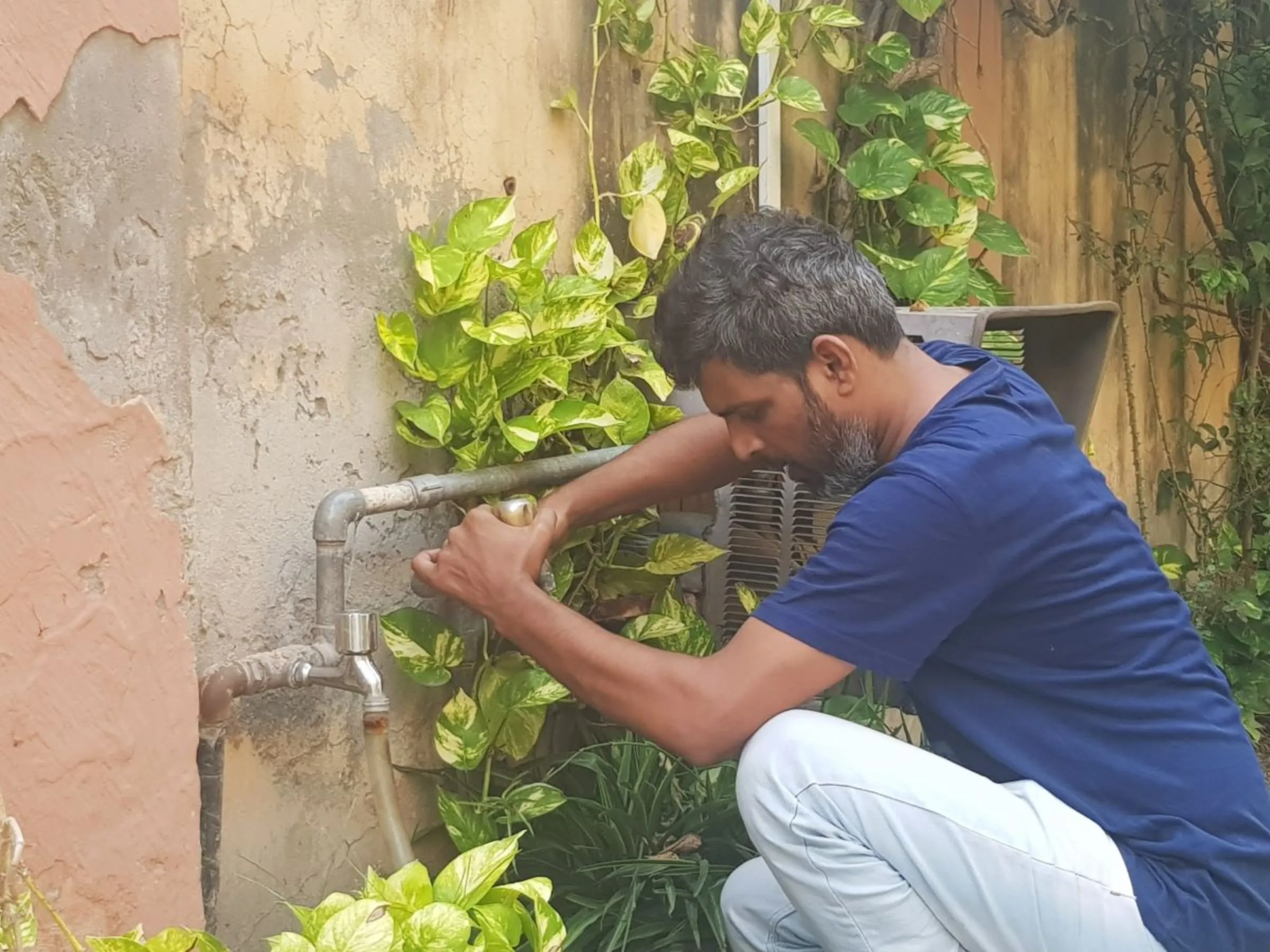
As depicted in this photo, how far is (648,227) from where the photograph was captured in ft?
7.86

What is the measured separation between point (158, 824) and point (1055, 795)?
3.48ft

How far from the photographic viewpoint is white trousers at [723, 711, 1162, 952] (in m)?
1.63

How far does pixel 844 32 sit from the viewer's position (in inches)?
116

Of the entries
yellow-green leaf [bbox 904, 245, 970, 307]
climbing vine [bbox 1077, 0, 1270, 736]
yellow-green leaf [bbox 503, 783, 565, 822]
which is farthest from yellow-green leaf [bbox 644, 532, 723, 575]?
climbing vine [bbox 1077, 0, 1270, 736]

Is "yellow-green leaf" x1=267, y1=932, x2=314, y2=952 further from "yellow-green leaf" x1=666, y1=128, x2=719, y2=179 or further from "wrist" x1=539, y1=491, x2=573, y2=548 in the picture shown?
"yellow-green leaf" x1=666, y1=128, x2=719, y2=179

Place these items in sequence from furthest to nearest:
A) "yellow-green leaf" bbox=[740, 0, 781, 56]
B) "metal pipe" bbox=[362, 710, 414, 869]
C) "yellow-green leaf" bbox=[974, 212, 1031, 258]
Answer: "yellow-green leaf" bbox=[974, 212, 1031, 258] → "yellow-green leaf" bbox=[740, 0, 781, 56] → "metal pipe" bbox=[362, 710, 414, 869]

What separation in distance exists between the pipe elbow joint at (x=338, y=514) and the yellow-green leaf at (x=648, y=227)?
29.9 inches

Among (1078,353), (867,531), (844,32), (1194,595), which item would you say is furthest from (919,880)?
(1194,595)

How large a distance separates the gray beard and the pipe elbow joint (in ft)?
2.05

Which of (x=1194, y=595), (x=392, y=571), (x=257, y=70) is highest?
(x=257, y=70)

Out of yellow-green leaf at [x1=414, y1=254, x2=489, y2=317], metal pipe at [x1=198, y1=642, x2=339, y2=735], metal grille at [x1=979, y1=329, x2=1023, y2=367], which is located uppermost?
yellow-green leaf at [x1=414, y1=254, x2=489, y2=317]

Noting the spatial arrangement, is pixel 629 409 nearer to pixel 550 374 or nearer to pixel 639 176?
pixel 550 374

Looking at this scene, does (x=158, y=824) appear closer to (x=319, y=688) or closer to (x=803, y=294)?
(x=319, y=688)

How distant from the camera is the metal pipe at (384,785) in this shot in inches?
72.2
